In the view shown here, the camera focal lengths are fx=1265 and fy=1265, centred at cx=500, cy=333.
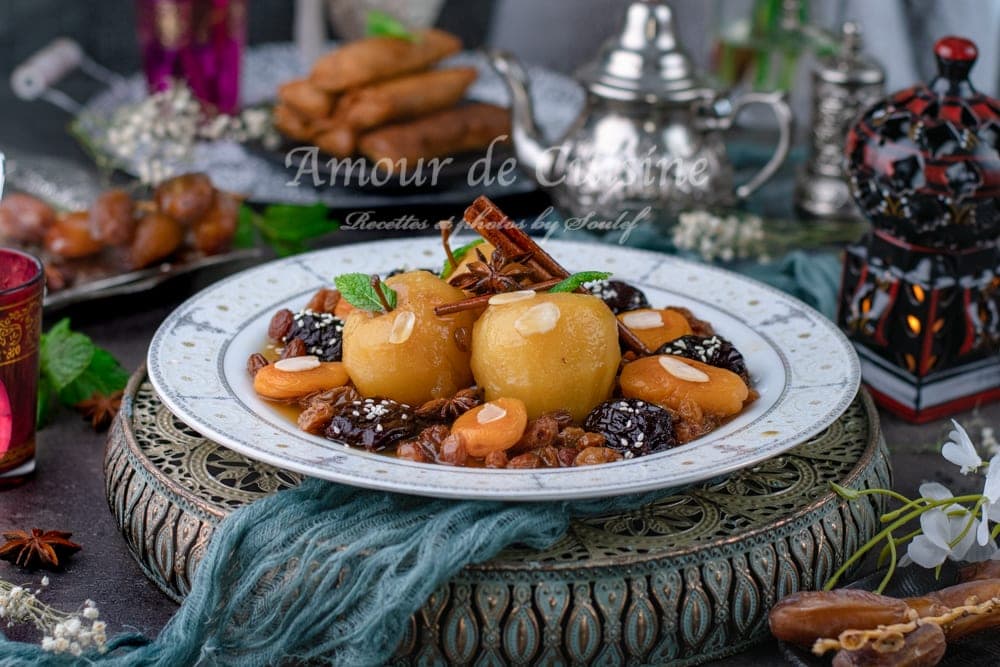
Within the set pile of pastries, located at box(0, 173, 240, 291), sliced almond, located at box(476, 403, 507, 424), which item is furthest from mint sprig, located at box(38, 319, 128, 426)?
sliced almond, located at box(476, 403, 507, 424)

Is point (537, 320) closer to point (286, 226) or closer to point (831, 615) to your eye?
point (831, 615)

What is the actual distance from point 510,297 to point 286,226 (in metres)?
0.75

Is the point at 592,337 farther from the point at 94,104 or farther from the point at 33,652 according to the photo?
the point at 94,104

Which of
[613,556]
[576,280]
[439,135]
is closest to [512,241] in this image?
[576,280]

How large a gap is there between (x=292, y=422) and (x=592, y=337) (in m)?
0.28

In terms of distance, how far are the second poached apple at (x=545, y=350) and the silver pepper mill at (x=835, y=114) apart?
98 cm

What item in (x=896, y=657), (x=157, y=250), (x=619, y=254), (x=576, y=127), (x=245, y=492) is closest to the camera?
(x=896, y=657)

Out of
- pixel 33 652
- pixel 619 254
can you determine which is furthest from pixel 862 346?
pixel 33 652

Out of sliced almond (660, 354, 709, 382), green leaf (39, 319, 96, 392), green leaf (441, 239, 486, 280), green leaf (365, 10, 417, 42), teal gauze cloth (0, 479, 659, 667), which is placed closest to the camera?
teal gauze cloth (0, 479, 659, 667)

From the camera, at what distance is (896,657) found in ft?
3.15

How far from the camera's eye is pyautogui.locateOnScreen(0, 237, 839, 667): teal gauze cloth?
37.5 inches

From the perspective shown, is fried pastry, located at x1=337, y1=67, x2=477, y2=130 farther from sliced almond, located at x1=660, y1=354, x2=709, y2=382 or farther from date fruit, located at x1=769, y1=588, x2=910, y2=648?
date fruit, located at x1=769, y1=588, x2=910, y2=648

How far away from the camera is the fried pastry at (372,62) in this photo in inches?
86.0

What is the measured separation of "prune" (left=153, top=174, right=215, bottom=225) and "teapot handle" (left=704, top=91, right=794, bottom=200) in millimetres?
742
